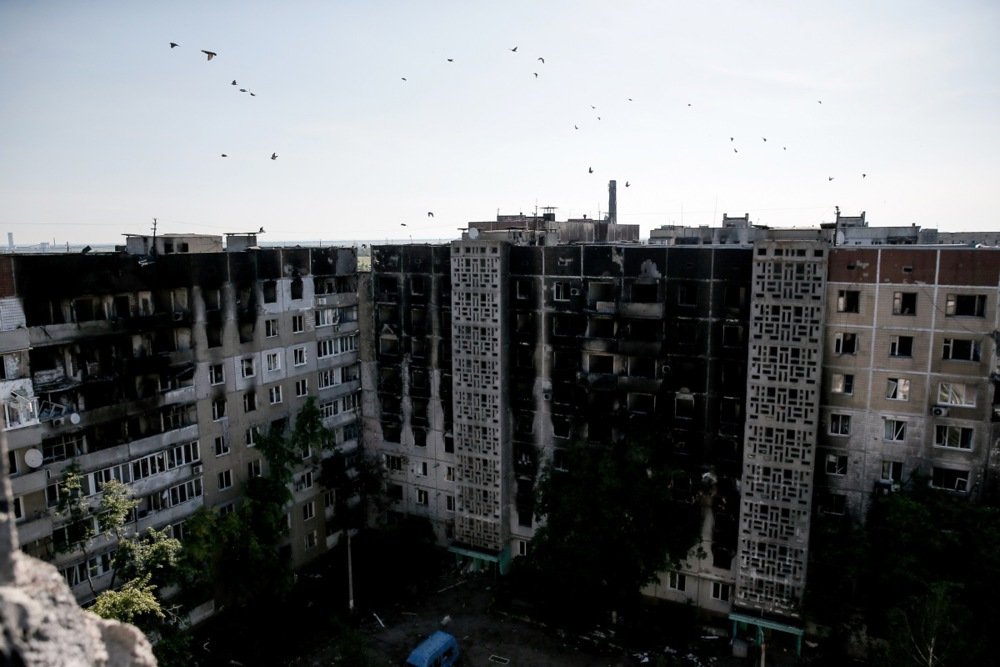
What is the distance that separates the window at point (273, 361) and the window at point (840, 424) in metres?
30.9

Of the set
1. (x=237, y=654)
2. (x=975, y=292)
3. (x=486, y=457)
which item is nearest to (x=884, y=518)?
(x=975, y=292)

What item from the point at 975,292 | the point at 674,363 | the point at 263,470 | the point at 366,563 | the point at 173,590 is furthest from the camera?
the point at 366,563

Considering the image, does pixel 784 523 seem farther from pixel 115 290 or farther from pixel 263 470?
pixel 115 290

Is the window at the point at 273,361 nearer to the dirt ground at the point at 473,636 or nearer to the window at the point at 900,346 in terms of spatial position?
the dirt ground at the point at 473,636

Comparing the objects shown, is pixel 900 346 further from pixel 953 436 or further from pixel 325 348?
pixel 325 348

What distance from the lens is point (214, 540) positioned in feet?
108

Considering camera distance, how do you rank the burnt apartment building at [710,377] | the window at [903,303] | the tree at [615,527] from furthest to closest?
1. the tree at [615,527]
2. the window at [903,303]
3. the burnt apartment building at [710,377]

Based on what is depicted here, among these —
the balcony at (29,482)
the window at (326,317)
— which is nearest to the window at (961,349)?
the window at (326,317)

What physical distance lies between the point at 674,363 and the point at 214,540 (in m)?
25.1

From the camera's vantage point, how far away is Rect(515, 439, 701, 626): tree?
36469mm

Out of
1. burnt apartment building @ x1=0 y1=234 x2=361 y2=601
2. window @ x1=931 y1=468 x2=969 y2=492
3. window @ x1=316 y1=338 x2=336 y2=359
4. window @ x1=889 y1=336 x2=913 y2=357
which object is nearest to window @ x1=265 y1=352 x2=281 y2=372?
burnt apartment building @ x1=0 y1=234 x2=361 y2=601

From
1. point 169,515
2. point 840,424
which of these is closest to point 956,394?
point 840,424

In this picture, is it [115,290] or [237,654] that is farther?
[237,654]

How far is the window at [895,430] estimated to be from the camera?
108 feet
